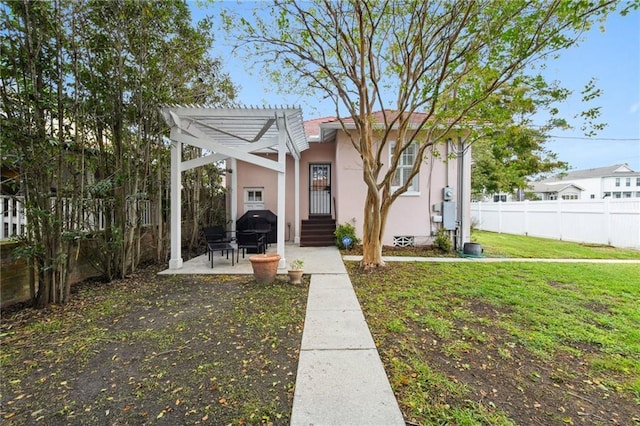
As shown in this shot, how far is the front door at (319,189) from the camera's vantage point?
35.7ft

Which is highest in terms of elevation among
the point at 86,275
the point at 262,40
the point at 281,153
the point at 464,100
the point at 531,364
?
the point at 262,40

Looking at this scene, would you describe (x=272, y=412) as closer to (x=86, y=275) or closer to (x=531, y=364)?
(x=531, y=364)

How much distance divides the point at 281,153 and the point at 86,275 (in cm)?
448

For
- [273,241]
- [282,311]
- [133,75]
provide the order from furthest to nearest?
[273,241] → [133,75] → [282,311]

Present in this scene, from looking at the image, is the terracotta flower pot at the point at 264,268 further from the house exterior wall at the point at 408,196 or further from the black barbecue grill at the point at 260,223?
the house exterior wall at the point at 408,196

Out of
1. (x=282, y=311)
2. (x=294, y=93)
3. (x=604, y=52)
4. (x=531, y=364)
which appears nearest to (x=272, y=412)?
(x=282, y=311)

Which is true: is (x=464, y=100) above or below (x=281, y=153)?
above

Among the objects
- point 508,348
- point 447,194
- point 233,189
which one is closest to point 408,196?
point 447,194

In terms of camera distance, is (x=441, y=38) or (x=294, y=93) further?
(x=294, y=93)

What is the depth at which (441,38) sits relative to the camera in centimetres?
533

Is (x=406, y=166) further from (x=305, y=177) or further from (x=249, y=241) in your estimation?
(x=249, y=241)

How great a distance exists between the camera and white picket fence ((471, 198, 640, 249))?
9.05 metres

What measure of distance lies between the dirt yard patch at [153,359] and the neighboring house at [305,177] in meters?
2.35

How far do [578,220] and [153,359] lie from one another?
13.8 metres
